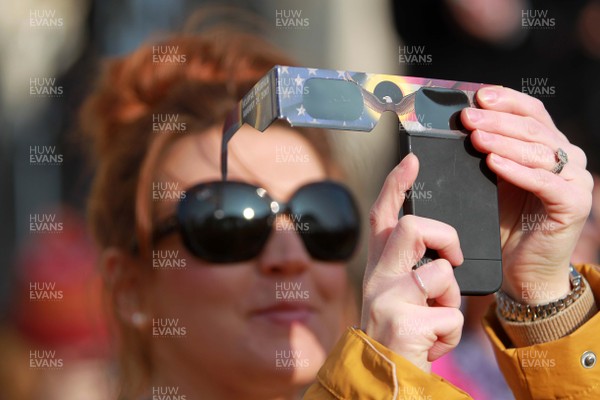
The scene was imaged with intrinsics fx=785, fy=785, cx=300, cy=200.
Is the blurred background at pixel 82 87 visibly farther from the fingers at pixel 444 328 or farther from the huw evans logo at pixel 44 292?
the fingers at pixel 444 328

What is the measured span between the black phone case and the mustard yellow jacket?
0.13 meters

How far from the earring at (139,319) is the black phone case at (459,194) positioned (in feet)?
2.85

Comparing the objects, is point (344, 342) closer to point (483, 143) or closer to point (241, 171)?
point (483, 143)

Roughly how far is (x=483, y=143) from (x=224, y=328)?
73 centimetres

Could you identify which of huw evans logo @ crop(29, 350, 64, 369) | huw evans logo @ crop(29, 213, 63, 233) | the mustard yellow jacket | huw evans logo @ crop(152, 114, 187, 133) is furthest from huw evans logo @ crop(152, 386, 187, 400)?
huw evans logo @ crop(29, 213, 63, 233)

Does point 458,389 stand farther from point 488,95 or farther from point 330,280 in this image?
A: point 330,280

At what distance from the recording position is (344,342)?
995 millimetres

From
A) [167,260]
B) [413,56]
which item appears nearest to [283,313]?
[167,260]

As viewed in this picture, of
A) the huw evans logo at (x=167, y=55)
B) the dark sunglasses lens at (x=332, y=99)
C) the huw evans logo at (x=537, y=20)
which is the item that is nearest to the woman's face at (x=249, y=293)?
the huw evans logo at (x=167, y=55)

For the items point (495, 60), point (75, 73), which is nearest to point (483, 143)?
point (495, 60)

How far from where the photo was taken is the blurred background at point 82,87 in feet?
9.43

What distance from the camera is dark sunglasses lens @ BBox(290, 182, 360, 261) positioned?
157cm

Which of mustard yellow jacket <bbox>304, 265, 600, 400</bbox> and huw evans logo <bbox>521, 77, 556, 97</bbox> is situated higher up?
mustard yellow jacket <bbox>304, 265, 600, 400</bbox>

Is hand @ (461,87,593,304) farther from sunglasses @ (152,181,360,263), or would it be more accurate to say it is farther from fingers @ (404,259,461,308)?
sunglasses @ (152,181,360,263)
